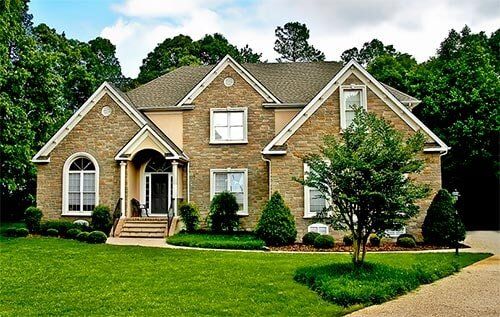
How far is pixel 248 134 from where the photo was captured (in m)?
24.7

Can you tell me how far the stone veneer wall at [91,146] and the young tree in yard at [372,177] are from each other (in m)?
13.9

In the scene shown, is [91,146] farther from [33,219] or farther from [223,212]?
[223,212]

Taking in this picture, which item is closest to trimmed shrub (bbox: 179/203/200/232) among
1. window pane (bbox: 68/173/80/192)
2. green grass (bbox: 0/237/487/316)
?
window pane (bbox: 68/173/80/192)

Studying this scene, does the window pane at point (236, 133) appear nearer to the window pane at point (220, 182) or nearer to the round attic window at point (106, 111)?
the window pane at point (220, 182)

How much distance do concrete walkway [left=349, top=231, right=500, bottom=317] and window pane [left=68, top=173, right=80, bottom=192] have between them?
17.3 metres

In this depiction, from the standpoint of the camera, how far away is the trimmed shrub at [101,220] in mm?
22391

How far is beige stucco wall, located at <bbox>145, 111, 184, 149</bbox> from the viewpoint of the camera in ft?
82.7

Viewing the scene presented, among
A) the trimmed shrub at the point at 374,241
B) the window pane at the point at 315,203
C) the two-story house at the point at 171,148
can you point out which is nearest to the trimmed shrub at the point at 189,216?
the two-story house at the point at 171,148

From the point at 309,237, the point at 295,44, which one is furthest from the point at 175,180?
the point at 295,44

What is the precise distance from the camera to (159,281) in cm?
1158

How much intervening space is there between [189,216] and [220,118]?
504cm

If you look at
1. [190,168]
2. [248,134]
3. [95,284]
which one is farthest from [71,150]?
[95,284]

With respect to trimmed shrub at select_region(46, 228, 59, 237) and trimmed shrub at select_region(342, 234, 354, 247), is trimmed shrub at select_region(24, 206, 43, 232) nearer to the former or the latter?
trimmed shrub at select_region(46, 228, 59, 237)

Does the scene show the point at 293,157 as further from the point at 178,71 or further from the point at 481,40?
the point at 481,40
